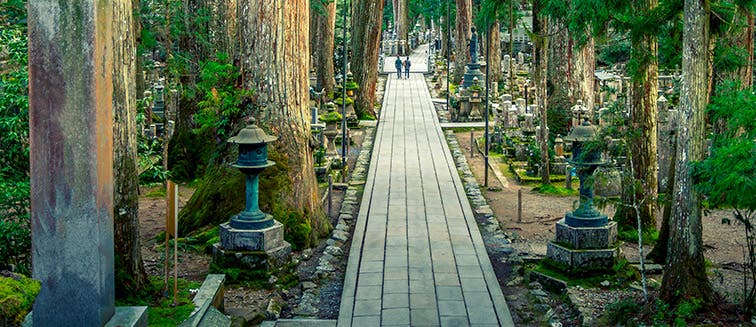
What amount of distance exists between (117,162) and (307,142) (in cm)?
509

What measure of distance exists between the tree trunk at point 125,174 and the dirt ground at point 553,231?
240 inches

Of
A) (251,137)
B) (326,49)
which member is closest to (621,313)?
(251,137)

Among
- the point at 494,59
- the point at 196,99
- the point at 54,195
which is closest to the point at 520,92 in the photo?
the point at 494,59

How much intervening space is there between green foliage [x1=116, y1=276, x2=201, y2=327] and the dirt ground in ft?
18.3

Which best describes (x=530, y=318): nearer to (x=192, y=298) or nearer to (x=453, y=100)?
(x=192, y=298)

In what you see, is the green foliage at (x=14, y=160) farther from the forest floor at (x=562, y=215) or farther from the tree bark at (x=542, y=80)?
the tree bark at (x=542, y=80)

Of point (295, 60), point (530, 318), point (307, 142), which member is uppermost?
point (295, 60)

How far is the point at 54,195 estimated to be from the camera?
19.5 feet

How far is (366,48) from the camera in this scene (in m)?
32.4

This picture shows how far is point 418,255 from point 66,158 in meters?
7.71

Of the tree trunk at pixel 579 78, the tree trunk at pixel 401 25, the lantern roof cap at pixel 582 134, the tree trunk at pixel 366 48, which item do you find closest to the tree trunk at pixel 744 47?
the lantern roof cap at pixel 582 134

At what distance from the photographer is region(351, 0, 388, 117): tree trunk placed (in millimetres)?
31922

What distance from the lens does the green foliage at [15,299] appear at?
4.81 metres

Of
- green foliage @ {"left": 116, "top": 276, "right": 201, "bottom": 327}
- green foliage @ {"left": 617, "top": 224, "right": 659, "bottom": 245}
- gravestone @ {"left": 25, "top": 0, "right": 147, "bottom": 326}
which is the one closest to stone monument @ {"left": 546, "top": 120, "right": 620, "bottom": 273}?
green foliage @ {"left": 617, "top": 224, "right": 659, "bottom": 245}
